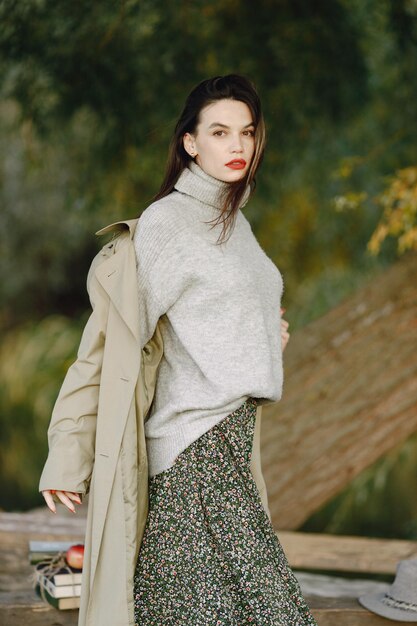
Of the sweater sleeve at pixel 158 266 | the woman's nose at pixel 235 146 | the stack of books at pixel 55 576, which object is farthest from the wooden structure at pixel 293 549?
the woman's nose at pixel 235 146

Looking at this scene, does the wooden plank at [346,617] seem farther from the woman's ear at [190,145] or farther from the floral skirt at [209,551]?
the woman's ear at [190,145]

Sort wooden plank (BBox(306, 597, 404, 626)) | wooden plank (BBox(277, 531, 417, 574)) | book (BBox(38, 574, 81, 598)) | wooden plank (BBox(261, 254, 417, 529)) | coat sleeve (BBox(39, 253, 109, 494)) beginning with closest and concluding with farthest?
coat sleeve (BBox(39, 253, 109, 494)) → book (BBox(38, 574, 81, 598)) → wooden plank (BBox(306, 597, 404, 626)) → wooden plank (BBox(277, 531, 417, 574)) → wooden plank (BBox(261, 254, 417, 529))

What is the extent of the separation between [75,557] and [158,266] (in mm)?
1022

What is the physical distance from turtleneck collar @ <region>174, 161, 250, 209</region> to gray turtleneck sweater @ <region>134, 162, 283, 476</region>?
0.04 metres

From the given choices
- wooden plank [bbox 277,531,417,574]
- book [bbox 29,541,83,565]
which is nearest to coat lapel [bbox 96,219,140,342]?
book [bbox 29,541,83,565]

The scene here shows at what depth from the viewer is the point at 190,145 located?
7.92ft

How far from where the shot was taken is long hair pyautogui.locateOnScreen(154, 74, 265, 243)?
7.80 feet

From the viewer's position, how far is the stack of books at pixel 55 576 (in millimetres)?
2824

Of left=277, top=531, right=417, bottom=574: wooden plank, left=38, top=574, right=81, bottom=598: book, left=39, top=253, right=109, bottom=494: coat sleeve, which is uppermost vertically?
left=39, top=253, right=109, bottom=494: coat sleeve

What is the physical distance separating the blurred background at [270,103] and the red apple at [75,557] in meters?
1.67

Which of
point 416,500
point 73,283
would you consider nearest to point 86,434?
point 416,500

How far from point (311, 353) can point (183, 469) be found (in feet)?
6.48

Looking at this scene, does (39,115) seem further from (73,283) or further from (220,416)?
(73,283)

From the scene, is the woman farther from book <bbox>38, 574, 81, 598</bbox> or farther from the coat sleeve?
book <bbox>38, 574, 81, 598</bbox>
